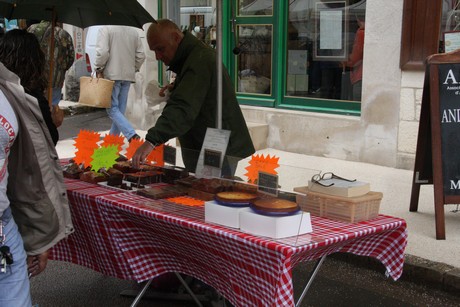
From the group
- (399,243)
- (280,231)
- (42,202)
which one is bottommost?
(399,243)

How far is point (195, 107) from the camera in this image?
4.14 m

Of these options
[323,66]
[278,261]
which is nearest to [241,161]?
[278,261]

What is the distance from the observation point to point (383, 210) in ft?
19.9

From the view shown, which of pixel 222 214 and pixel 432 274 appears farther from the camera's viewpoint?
pixel 432 274

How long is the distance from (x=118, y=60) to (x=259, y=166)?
19.1 ft

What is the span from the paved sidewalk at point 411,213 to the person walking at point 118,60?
81 cm

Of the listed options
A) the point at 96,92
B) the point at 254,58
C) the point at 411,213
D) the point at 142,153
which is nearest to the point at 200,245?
the point at 142,153

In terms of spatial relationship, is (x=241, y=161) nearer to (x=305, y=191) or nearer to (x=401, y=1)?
Result: (x=305, y=191)

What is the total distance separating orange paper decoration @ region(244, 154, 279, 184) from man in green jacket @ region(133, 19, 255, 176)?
0.49 metres

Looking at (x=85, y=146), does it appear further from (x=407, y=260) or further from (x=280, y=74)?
(x=280, y=74)

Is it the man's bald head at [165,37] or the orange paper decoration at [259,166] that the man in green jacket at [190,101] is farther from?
the orange paper decoration at [259,166]

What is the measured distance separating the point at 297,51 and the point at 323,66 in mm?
441

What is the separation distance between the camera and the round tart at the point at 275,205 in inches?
114

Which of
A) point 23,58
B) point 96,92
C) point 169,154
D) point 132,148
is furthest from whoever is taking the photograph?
point 96,92
